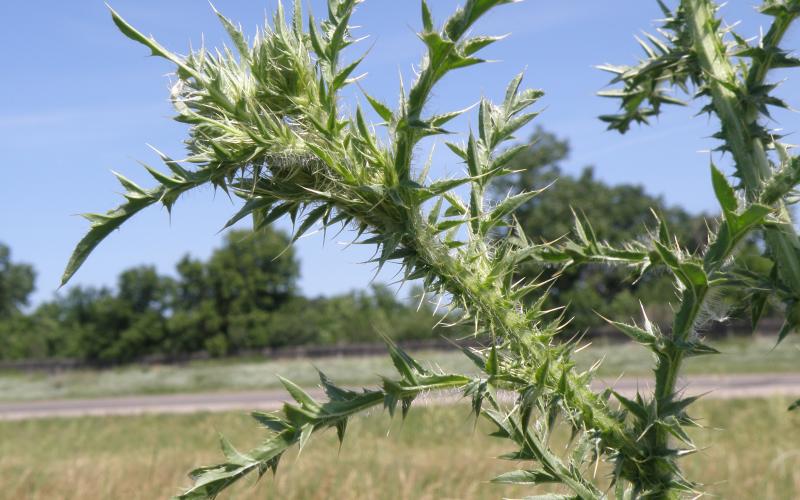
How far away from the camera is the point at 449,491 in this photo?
17.8 feet

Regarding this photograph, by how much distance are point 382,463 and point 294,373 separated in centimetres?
2571

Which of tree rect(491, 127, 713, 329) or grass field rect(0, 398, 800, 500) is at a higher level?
tree rect(491, 127, 713, 329)

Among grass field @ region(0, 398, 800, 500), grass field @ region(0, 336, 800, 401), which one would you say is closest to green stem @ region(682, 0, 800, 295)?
grass field @ region(0, 398, 800, 500)

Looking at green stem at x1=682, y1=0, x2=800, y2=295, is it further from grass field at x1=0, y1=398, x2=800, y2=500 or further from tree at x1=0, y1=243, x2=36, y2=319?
tree at x1=0, y1=243, x2=36, y2=319

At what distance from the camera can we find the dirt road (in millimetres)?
19422

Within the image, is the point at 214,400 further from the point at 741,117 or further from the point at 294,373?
the point at 741,117

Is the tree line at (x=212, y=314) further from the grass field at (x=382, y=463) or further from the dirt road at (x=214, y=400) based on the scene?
the grass field at (x=382, y=463)

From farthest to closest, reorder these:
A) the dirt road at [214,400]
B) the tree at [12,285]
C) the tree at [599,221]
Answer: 1. the tree at [12,285]
2. the tree at [599,221]
3. the dirt road at [214,400]

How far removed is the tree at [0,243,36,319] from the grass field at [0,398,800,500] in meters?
77.7

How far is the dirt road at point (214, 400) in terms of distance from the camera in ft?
63.7

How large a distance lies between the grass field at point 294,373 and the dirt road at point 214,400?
108 cm

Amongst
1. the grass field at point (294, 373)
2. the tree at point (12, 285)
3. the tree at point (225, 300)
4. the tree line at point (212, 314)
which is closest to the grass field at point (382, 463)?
the grass field at point (294, 373)

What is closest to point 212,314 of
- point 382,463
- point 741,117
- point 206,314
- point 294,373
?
point 206,314

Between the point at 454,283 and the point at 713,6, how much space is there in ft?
3.37
